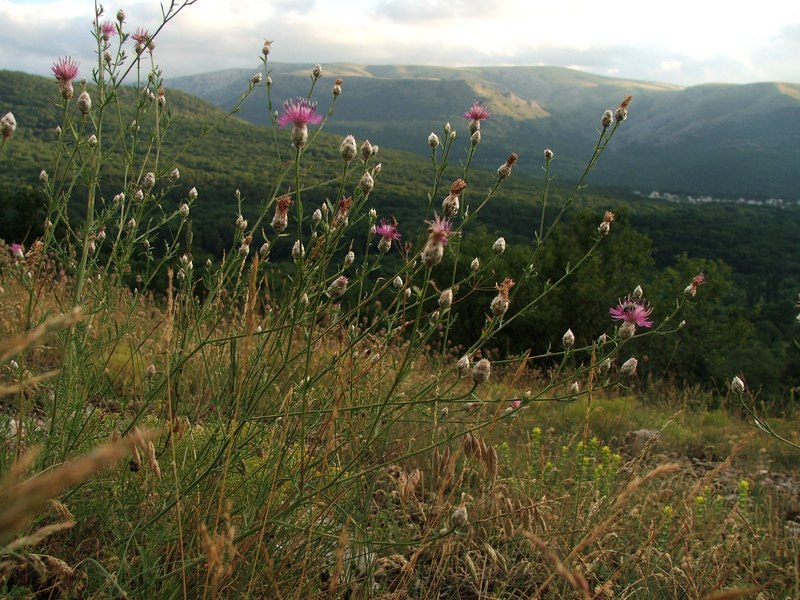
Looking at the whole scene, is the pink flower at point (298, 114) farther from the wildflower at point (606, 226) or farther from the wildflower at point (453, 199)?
the wildflower at point (606, 226)

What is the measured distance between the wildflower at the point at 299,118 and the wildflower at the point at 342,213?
222 mm

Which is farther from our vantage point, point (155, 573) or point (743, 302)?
point (743, 302)

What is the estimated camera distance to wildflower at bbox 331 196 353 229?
1.84 m

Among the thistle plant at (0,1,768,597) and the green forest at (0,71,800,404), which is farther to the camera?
the green forest at (0,71,800,404)

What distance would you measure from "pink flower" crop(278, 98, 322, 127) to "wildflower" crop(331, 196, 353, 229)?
249 millimetres

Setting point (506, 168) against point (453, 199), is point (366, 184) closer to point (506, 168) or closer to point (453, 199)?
point (453, 199)

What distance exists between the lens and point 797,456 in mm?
5312

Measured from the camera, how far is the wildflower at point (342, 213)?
1.84 m

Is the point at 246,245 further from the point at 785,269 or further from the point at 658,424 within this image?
the point at 785,269

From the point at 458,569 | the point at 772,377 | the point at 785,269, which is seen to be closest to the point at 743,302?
the point at 785,269

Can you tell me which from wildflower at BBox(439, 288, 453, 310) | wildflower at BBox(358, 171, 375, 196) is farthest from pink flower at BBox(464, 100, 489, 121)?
wildflower at BBox(439, 288, 453, 310)

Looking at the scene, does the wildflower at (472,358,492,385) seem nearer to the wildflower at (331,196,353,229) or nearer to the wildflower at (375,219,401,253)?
the wildflower at (331,196,353,229)

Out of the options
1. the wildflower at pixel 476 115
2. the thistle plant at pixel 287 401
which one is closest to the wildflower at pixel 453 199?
Answer: the thistle plant at pixel 287 401

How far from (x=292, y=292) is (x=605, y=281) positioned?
54.8 feet
